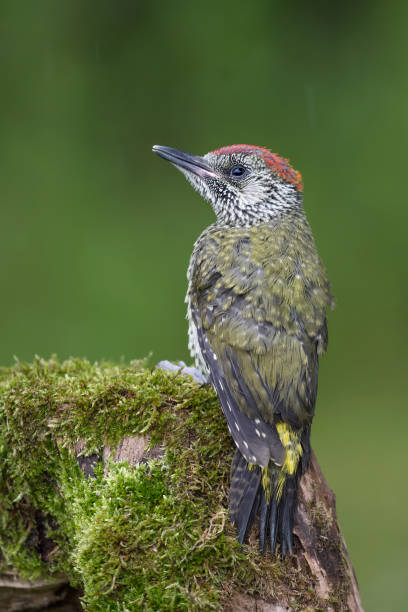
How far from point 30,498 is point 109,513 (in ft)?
1.74

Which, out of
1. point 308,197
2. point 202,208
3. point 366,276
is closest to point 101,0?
point 202,208

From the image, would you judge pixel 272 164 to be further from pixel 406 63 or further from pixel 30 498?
pixel 406 63

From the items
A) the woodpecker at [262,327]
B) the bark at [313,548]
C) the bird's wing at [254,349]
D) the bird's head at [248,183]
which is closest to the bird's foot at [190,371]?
the woodpecker at [262,327]

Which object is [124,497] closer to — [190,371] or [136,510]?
[136,510]

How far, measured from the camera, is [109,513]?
7.55 feet

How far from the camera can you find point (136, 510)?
7.57ft

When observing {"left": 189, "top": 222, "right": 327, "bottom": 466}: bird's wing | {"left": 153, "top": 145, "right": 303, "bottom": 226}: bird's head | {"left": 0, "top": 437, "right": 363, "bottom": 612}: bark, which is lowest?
{"left": 0, "top": 437, "right": 363, "bottom": 612}: bark

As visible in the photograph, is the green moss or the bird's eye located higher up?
the bird's eye

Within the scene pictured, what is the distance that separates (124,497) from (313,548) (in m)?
0.68

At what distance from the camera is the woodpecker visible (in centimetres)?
235

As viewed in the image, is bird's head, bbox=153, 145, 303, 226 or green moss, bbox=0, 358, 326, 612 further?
bird's head, bbox=153, 145, 303, 226

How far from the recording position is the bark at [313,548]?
2.25 meters

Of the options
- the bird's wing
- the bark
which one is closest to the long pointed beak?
the bird's wing

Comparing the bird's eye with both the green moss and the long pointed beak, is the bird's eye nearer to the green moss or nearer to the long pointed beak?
the long pointed beak
